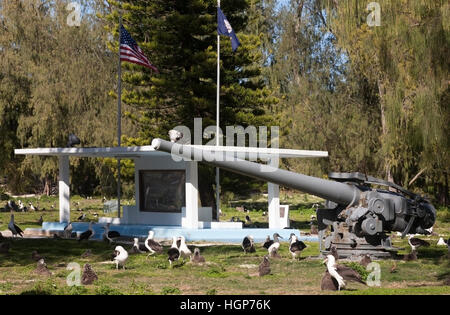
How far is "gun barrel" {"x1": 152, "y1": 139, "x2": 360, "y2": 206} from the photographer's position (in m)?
11.2

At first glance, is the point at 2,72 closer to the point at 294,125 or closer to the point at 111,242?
the point at 294,125

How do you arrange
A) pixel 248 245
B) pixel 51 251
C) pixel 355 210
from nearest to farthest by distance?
pixel 355 210 < pixel 248 245 < pixel 51 251

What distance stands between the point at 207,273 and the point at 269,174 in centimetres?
229

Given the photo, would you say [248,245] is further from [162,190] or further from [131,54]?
[131,54]

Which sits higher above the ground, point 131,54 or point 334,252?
point 131,54

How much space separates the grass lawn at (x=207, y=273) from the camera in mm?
10977

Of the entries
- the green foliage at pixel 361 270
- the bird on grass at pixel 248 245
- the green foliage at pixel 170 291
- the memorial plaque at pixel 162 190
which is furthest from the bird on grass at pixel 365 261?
the memorial plaque at pixel 162 190

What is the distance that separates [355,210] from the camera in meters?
13.2

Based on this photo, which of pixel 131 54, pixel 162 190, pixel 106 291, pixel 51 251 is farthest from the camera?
pixel 131 54

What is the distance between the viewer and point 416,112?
17094 mm

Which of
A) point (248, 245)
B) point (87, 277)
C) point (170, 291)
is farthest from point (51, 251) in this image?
point (170, 291)

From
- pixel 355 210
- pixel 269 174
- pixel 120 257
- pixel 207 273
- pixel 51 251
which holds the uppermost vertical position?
pixel 269 174

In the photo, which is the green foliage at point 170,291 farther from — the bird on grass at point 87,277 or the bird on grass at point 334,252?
the bird on grass at point 334,252
